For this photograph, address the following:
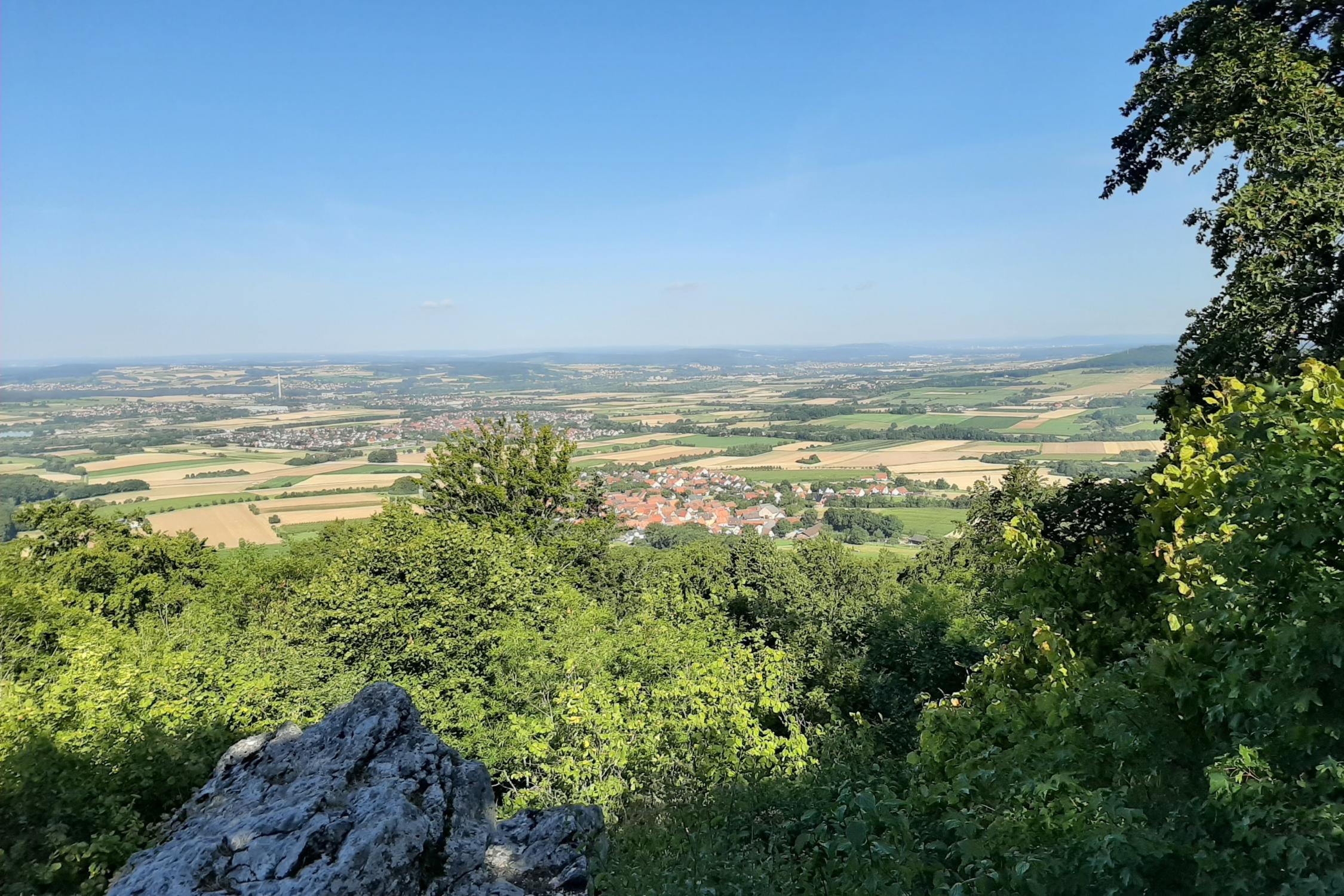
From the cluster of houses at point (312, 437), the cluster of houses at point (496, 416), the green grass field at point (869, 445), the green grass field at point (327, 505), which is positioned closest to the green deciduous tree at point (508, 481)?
the green grass field at point (327, 505)

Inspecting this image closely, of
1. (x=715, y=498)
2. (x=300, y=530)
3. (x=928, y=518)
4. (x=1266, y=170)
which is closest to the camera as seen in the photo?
(x=1266, y=170)

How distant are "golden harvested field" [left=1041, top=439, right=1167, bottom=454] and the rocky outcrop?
6443 centimetres

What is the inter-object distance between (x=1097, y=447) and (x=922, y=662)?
58.5 meters

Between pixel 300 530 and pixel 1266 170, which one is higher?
pixel 1266 170

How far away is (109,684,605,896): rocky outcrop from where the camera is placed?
6.18 meters

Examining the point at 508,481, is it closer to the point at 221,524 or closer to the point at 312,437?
the point at 221,524

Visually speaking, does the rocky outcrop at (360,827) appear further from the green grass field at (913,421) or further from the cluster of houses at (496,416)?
the green grass field at (913,421)

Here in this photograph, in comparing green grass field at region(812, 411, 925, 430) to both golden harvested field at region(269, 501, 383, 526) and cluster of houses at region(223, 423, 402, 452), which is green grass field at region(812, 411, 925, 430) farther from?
golden harvested field at region(269, 501, 383, 526)

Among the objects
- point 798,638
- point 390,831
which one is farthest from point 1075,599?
point 798,638

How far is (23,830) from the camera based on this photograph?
7.75 m

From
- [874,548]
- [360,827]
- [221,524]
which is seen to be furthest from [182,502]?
[360,827]

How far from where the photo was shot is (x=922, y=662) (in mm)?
15211

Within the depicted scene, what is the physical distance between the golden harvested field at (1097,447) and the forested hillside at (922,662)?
1797 inches

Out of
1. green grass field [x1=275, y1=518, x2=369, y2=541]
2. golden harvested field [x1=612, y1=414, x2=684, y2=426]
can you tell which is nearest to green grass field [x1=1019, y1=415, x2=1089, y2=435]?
golden harvested field [x1=612, y1=414, x2=684, y2=426]
